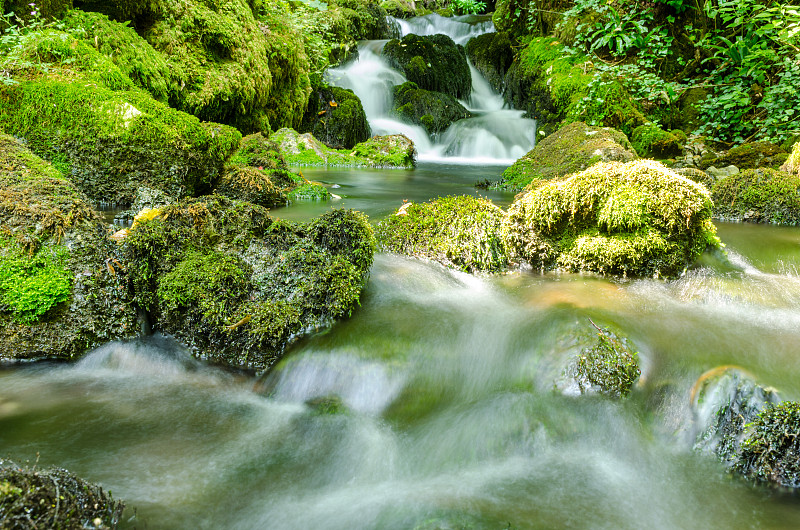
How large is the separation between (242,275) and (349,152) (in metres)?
9.79

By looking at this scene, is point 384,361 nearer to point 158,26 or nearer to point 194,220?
point 194,220

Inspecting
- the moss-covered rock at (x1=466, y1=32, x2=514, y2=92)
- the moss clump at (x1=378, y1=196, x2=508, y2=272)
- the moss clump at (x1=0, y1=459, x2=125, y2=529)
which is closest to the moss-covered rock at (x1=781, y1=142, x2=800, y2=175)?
the moss clump at (x1=378, y1=196, x2=508, y2=272)

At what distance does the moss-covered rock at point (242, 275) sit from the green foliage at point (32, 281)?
1.34 ft

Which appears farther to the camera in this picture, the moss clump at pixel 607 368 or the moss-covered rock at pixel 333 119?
the moss-covered rock at pixel 333 119

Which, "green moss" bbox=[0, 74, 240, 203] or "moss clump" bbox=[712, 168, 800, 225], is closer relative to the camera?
"green moss" bbox=[0, 74, 240, 203]

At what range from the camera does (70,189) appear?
383cm

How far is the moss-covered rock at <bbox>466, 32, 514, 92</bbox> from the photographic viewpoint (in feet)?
56.0

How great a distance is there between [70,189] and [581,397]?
431 centimetres

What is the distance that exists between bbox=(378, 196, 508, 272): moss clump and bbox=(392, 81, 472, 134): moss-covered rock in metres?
11.2

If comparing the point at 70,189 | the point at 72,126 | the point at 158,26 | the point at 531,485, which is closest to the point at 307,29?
the point at 158,26

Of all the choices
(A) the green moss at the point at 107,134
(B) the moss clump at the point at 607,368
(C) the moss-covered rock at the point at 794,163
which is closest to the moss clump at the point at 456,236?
(B) the moss clump at the point at 607,368

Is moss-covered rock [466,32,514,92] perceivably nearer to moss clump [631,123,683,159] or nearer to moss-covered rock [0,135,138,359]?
moss clump [631,123,683,159]

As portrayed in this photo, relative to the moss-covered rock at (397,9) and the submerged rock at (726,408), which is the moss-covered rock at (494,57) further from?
the submerged rock at (726,408)

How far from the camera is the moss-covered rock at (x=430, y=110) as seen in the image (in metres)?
14.9
